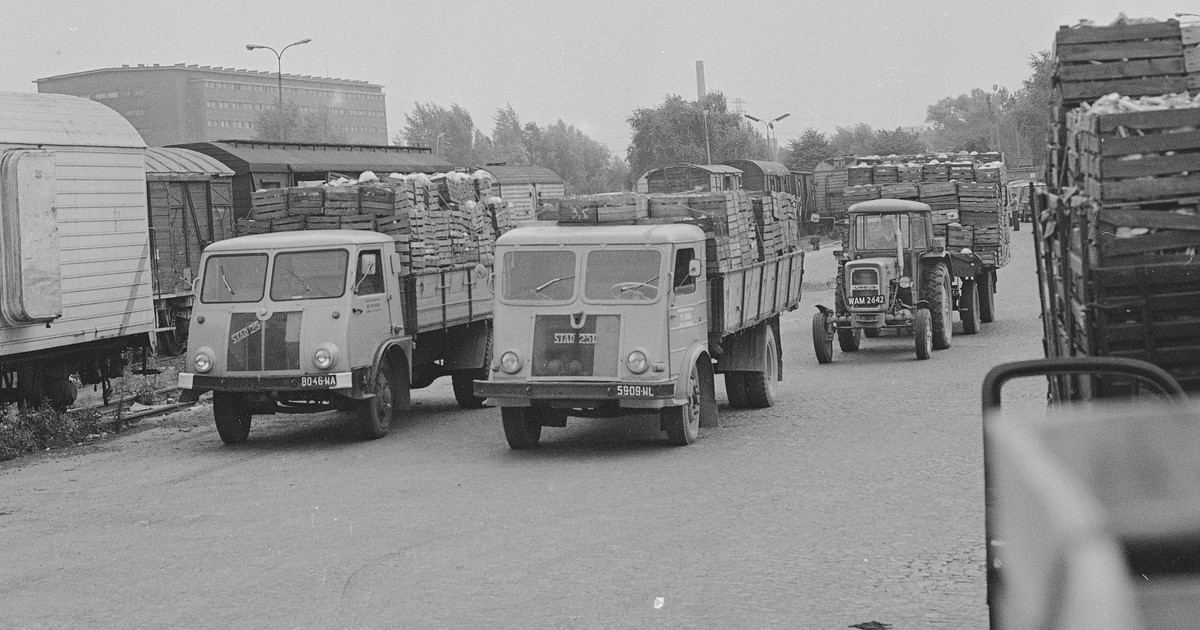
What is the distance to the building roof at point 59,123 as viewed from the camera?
15.1 metres

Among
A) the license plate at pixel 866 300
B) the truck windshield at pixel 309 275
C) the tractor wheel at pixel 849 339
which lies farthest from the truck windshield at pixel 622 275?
the tractor wheel at pixel 849 339

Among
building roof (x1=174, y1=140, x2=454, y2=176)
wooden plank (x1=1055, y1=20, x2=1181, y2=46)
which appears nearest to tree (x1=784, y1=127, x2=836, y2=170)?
building roof (x1=174, y1=140, x2=454, y2=176)

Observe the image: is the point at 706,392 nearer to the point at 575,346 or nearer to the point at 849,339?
the point at 575,346

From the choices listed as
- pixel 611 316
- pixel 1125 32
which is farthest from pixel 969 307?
pixel 1125 32

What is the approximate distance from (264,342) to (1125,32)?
8940mm

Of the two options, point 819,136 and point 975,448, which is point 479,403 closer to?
point 975,448

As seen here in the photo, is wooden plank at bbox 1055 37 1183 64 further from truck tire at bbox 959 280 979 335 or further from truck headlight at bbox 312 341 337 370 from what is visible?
truck tire at bbox 959 280 979 335

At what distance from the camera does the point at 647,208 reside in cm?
1447

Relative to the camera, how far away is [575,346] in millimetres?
12922

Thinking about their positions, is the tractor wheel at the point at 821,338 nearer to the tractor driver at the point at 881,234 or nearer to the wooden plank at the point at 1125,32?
the tractor driver at the point at 881,234

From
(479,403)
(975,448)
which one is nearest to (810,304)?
(479,403)

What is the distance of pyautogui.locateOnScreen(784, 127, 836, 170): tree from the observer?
94125 mm

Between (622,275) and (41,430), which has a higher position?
(622,275)

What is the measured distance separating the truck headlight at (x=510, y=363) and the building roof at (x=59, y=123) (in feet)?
20.5
